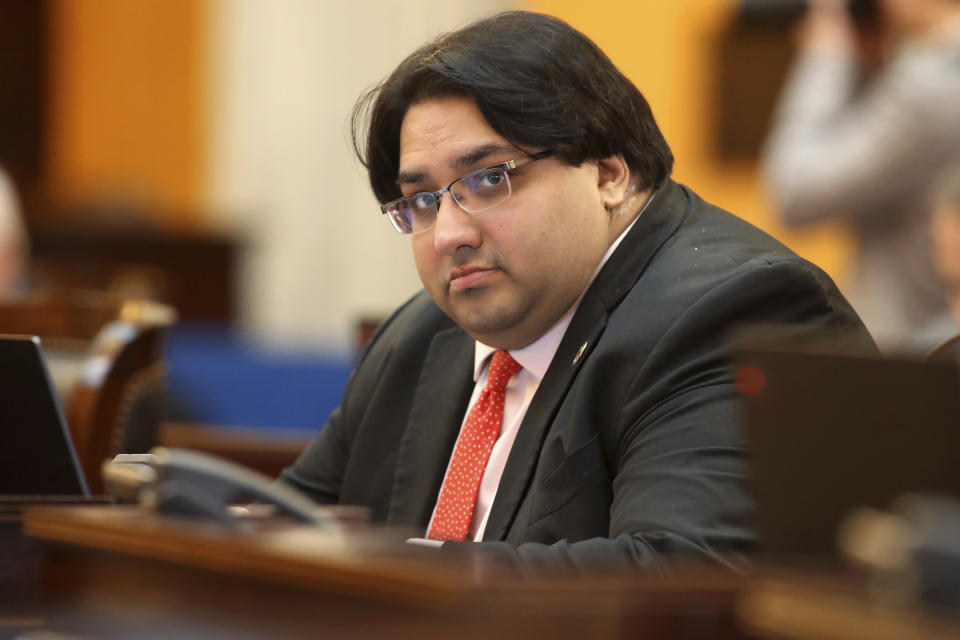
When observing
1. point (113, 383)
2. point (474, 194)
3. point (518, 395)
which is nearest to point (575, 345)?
point (518, 395)

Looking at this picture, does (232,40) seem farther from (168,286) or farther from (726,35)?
(726,35)

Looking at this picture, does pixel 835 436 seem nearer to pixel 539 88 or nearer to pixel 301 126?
pixel 539 88

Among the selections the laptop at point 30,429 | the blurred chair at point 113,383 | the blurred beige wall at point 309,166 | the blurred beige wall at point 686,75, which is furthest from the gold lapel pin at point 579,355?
the blurred beige wall at point 309,166

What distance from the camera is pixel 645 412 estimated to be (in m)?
1.88

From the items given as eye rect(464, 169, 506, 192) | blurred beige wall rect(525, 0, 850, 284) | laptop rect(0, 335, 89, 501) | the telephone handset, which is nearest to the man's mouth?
eye rect(464, 169, 506, 192)

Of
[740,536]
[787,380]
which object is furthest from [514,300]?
[787,380]

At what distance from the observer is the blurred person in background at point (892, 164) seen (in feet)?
10.8

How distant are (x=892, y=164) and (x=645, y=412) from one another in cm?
170

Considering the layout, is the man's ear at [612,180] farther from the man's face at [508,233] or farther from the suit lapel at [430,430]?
the suit lapel at [430,430]

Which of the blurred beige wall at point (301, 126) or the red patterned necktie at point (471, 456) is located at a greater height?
the blurred beige wall at point (301, 126)

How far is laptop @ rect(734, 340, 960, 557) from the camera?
1.05 meters

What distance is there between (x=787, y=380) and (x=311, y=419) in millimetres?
4780

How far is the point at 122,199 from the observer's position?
828 cm

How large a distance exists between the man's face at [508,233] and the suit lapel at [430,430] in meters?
0.19
